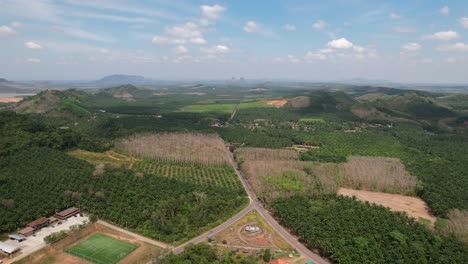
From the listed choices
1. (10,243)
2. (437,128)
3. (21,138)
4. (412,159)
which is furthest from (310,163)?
(437,128)

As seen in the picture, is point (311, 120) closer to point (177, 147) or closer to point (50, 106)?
point (177, 147)

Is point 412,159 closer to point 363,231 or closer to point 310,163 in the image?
point 310,163

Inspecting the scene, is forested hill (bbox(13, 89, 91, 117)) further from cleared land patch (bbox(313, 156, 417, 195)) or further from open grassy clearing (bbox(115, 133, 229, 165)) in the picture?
cleared land patch (bbox(313, 156, 417, 195))

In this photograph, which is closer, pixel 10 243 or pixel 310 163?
pixel 10 243

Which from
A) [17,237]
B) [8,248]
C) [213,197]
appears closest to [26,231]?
[17,237]

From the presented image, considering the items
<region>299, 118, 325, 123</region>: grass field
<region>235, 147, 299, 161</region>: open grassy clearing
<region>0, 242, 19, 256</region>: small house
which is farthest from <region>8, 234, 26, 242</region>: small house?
<region>299, 118, 325, 123</region>: grass field

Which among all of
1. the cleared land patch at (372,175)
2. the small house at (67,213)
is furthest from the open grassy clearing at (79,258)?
the cleared land patch at (372,175)
